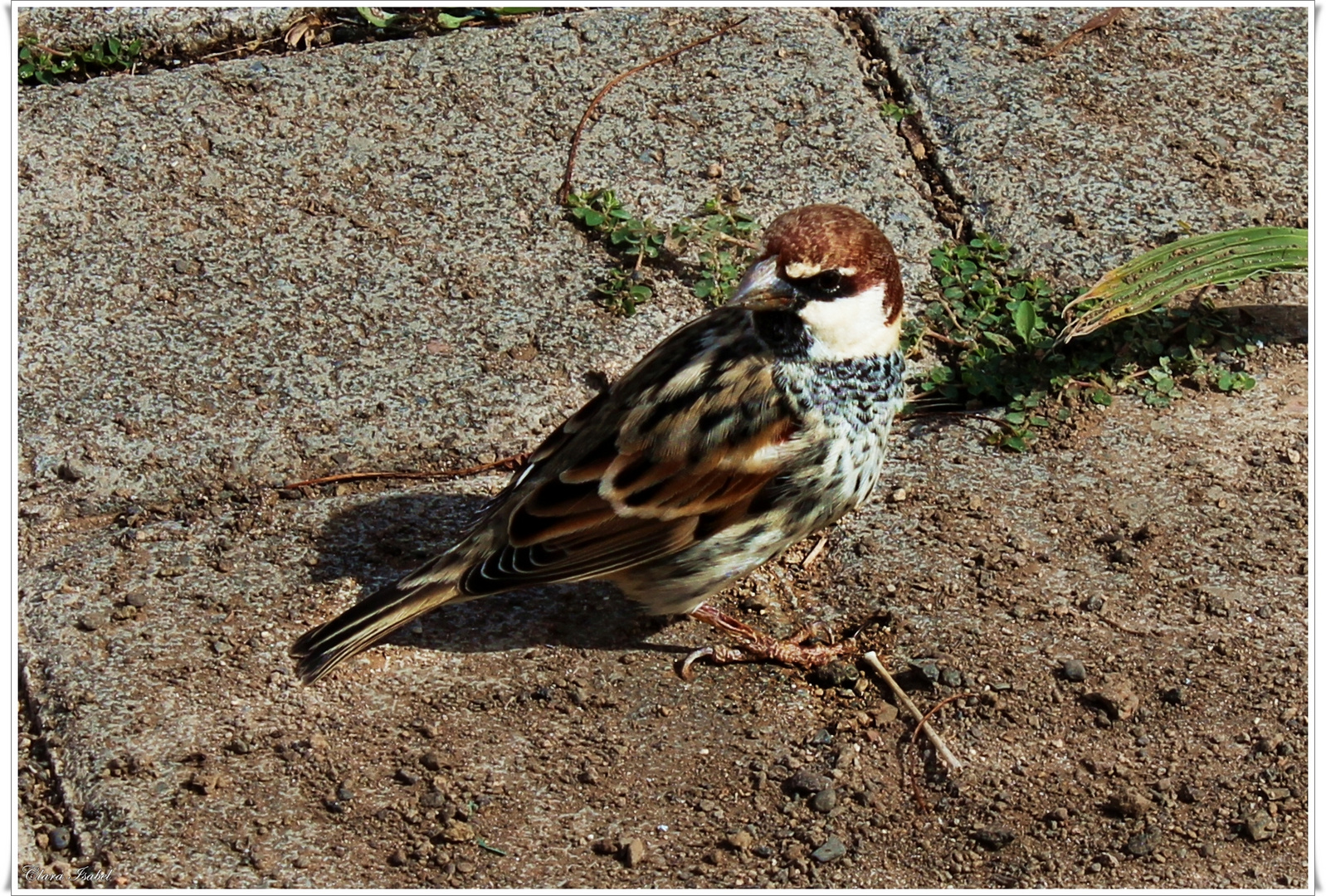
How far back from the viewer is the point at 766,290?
11.1 feet

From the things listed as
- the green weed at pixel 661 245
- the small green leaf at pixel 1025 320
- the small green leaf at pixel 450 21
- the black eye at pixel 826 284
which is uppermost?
the small green leaf at pixel 450 21

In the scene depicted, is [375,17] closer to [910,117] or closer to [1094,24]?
[910,117]

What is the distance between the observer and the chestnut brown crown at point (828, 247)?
3.34m

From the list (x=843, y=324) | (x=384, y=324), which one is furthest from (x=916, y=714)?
(x=384, y=324)

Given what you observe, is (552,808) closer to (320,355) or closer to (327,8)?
(320,355)

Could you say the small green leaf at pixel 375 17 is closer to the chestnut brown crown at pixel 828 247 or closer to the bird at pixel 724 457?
the bird at pixel 724 457

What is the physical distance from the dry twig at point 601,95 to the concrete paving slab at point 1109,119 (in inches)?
24.5

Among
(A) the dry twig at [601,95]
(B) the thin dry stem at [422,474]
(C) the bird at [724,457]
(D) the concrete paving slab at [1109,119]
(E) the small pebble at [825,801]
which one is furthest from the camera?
(A) the dry twig at [601,95]

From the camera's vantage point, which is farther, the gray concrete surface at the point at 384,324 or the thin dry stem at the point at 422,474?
the thin dry stem at the point at 422,474

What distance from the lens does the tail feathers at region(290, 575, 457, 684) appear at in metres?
3.48

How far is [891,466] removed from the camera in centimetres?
414

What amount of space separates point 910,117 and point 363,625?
2.73 m

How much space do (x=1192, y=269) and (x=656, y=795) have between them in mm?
2211

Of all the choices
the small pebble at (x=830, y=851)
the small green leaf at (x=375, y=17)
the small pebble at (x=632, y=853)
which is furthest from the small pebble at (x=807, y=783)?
the small green leaf at (x=375, y=17)
